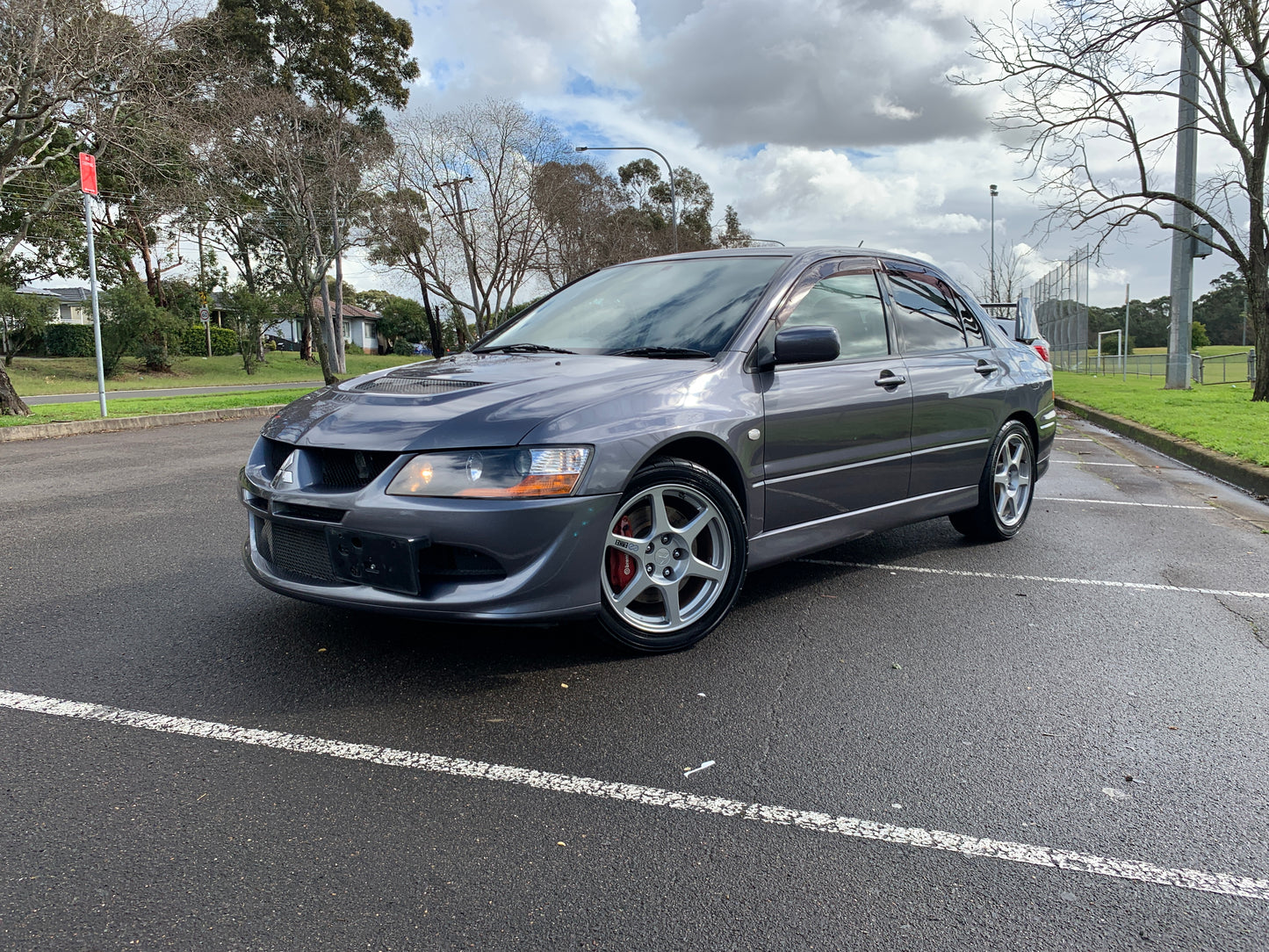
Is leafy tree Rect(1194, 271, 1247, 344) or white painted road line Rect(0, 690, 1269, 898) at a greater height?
leafy tree Rect(1194, 271, 1247, 344)

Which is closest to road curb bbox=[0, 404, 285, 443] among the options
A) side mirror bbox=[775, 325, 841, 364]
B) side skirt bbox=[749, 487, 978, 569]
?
side skirt bbox=[749, 487, 978, 569]

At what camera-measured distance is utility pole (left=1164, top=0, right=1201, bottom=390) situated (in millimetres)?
17719

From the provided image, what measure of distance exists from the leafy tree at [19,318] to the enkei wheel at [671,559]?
106 ft

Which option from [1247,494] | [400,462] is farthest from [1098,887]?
[1247,494]

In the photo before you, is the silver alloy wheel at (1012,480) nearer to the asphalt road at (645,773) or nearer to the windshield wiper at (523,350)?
the asphalt road at (645,773)

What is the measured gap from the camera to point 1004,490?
18.8 ft

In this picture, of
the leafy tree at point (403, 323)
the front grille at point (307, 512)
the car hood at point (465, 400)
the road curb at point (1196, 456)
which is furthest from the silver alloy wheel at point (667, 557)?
the leafy tree at point (403, 323)

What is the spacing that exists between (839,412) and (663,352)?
0.90 metres

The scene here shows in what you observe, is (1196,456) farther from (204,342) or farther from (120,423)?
(204,342)

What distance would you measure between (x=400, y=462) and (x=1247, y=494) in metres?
7.60

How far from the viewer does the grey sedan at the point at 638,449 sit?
3.13 m

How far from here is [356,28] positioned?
40344mm

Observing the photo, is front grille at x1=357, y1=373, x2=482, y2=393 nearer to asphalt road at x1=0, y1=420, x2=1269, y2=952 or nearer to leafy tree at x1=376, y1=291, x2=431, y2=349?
asphalt road at x1=0, y1=420, x2=1269, y2=952

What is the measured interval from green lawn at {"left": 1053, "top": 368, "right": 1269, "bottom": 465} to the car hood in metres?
7.31
